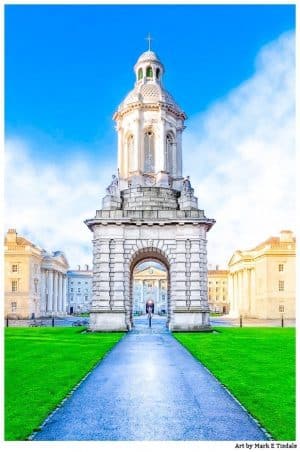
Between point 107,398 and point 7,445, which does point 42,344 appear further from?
point 7,445

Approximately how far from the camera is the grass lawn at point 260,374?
36.3 ft

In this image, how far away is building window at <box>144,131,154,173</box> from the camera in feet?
143

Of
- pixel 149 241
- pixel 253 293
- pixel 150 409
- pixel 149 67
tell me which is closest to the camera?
pixel 150 409

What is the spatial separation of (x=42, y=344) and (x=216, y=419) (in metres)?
18.5

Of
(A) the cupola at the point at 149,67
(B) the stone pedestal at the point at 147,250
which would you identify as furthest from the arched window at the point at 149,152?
(A) the cupola at the point at 149,67

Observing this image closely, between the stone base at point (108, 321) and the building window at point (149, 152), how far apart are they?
12233mm

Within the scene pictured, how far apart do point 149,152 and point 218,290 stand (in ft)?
373

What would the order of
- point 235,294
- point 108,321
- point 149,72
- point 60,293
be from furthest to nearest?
1. point 60,293
2. point 235,294
3. point 149,72
4. point 108,321

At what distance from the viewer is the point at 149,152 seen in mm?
44188

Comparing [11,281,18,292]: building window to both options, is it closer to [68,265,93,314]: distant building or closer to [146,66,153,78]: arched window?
[146,66,153,78]: arched window

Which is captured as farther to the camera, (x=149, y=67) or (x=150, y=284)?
(x=150, y=284)

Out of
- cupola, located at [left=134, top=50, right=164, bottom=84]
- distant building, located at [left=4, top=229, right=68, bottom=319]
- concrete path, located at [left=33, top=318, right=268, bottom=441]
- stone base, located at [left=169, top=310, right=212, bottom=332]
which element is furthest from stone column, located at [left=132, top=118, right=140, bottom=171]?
distant building, located at [left=4, top=229, right=68, bottom=319]

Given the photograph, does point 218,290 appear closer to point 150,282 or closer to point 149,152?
point 150,282

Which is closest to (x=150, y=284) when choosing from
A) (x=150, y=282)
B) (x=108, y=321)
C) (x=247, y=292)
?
(x=150, y=282)
